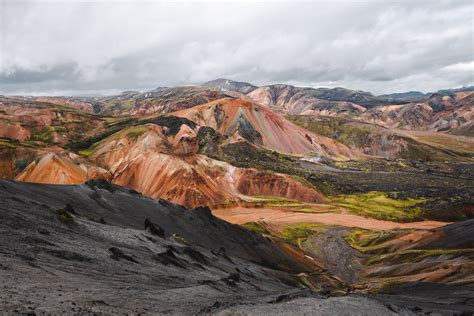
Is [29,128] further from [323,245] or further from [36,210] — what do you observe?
[36,210]

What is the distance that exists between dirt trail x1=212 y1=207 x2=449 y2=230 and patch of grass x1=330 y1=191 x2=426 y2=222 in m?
3.72

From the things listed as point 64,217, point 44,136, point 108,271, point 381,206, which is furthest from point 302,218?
point 44,136

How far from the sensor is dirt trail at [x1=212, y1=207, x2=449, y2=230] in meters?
95.7

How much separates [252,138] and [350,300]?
523ft

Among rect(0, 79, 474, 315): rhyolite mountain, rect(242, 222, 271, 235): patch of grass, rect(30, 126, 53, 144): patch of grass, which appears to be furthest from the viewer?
rect(30, 126, 53, 144): patch of grass

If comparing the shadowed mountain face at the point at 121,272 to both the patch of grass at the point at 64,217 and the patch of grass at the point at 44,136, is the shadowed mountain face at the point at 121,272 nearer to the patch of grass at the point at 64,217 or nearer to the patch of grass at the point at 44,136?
the patch of grass at the point at 64,217

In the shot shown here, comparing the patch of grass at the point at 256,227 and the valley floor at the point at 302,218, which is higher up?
the patch of grass at the point at 256,227

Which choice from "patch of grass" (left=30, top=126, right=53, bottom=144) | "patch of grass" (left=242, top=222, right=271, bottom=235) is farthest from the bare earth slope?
"patch of grass" (left=30, top=126, right=53, bottom=144)

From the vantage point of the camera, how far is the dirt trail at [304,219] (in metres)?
95.7

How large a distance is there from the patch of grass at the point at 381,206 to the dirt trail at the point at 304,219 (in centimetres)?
372

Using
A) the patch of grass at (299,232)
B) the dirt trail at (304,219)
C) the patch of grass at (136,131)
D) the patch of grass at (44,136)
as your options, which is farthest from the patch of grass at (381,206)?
the patch of grass at (44,136)

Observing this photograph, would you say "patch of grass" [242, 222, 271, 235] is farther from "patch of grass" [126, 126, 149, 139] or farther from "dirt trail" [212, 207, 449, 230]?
"patch of grass" [126, 126, 149, 139]

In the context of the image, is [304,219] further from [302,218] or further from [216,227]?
[216,227]

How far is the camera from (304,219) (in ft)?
324
